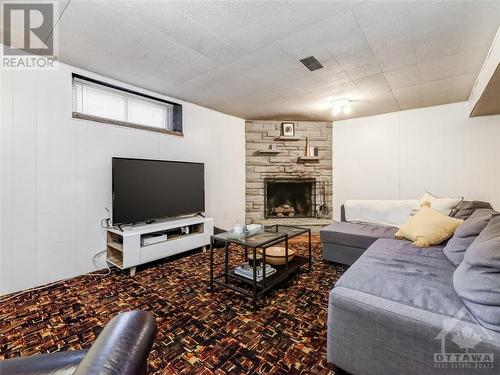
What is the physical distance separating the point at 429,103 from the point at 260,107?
8.46 ft

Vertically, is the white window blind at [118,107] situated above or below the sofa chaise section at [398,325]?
above

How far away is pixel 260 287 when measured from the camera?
81.1 inches

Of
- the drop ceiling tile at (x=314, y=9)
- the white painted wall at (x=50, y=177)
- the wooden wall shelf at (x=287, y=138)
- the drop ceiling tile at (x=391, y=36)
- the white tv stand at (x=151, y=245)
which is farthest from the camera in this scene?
the wooden wall shelf at (x=287, y=138)

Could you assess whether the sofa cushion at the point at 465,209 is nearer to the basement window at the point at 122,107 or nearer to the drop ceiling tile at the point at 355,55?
the drop ceiling tile at the point at 355,55

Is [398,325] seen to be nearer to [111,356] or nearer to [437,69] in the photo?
[111,356]

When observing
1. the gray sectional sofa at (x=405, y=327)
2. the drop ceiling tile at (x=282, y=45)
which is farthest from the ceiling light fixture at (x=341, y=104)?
the gray sectional sofa at (x=405, y=327)

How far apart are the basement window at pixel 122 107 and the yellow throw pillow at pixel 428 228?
3.11 metres

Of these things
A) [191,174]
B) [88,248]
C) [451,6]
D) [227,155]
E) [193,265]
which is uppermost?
[451,6]

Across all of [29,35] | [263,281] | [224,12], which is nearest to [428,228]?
[263,281]

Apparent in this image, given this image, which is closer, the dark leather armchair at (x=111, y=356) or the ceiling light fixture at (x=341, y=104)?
the dark leather armchair at (x=111, y=356)

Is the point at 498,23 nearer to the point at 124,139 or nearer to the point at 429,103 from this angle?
the point at 429,103

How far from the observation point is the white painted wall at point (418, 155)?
340 cm

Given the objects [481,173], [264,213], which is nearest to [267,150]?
[264,213]

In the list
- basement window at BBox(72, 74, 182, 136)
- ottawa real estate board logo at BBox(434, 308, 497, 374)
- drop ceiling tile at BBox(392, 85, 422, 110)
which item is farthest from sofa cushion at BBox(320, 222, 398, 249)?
basement window at BBox(72, 74, 182, 136)
